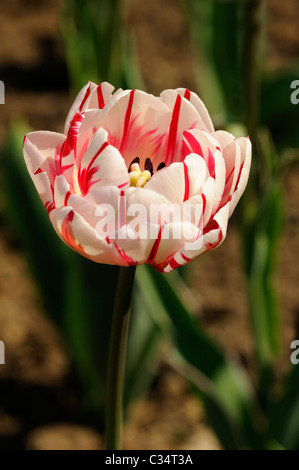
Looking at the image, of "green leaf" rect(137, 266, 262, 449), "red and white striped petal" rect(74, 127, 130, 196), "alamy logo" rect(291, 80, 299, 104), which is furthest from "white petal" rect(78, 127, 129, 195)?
"alamy logo" rect(291, 80, 299, 104)

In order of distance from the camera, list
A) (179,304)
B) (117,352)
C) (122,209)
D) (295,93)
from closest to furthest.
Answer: (122,209) → (117,352) → (179,304) → (295,93)

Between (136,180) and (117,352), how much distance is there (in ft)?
0.48

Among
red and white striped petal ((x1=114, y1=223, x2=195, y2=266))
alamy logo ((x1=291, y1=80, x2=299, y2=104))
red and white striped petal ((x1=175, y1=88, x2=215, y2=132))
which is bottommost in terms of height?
alamy logo ((x1=291, y1=80, x2=299, y2=104))

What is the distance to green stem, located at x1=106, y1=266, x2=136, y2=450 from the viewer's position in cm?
54

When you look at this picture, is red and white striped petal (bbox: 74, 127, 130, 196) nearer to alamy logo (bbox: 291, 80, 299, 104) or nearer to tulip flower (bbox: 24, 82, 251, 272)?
tulip flower (bbox: 24, 82, 251, 272)

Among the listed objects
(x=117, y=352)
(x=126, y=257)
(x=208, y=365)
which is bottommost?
(x=208, y=365)

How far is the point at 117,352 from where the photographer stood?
572 millimetres

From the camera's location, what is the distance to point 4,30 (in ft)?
6.67

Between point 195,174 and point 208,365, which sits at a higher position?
point 195,174

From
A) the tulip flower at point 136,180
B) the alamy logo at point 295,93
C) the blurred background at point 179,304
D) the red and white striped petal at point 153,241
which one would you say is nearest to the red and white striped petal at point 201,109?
the tulip flower at point 136,180

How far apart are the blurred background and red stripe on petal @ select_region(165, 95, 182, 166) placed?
269 mm

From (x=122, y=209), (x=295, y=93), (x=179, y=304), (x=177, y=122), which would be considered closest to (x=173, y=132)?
(x=177, y=122)

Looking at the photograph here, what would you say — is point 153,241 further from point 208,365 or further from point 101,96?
point 208,365

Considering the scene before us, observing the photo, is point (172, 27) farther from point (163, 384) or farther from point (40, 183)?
point (40, 183)
